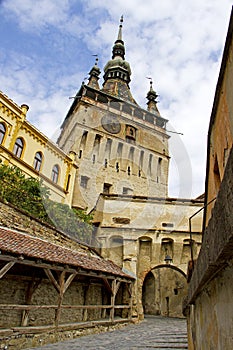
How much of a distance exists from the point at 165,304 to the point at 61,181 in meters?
11.9

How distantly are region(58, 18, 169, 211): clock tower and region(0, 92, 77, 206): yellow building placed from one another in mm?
4029

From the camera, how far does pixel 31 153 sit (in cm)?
1831

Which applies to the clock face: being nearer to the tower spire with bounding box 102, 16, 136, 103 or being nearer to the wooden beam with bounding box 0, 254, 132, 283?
the tower spire with bounding box 102, 16, 136, 103

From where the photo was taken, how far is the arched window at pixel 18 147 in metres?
17.3

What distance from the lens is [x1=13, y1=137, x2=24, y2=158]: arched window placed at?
56.6ft

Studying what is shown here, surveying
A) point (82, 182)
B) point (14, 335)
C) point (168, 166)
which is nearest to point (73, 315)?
point (14, 335)

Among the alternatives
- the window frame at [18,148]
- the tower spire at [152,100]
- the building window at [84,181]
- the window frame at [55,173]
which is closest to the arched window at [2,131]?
the window frame at [18,148]

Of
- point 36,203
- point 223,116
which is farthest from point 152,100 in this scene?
point 223,116

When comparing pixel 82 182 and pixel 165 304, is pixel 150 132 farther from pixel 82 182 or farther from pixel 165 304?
pixel 165 304

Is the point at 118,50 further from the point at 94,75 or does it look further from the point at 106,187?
the point at 106,187

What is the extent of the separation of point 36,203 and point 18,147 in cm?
504

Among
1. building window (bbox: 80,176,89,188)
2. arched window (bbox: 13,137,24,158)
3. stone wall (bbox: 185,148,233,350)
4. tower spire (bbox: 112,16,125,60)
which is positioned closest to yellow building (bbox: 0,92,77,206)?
arched window (bbox: 13,137,24,158)

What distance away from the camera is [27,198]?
14266 millimetres

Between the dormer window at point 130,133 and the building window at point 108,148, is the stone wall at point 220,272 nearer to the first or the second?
the building window at point 108,148
